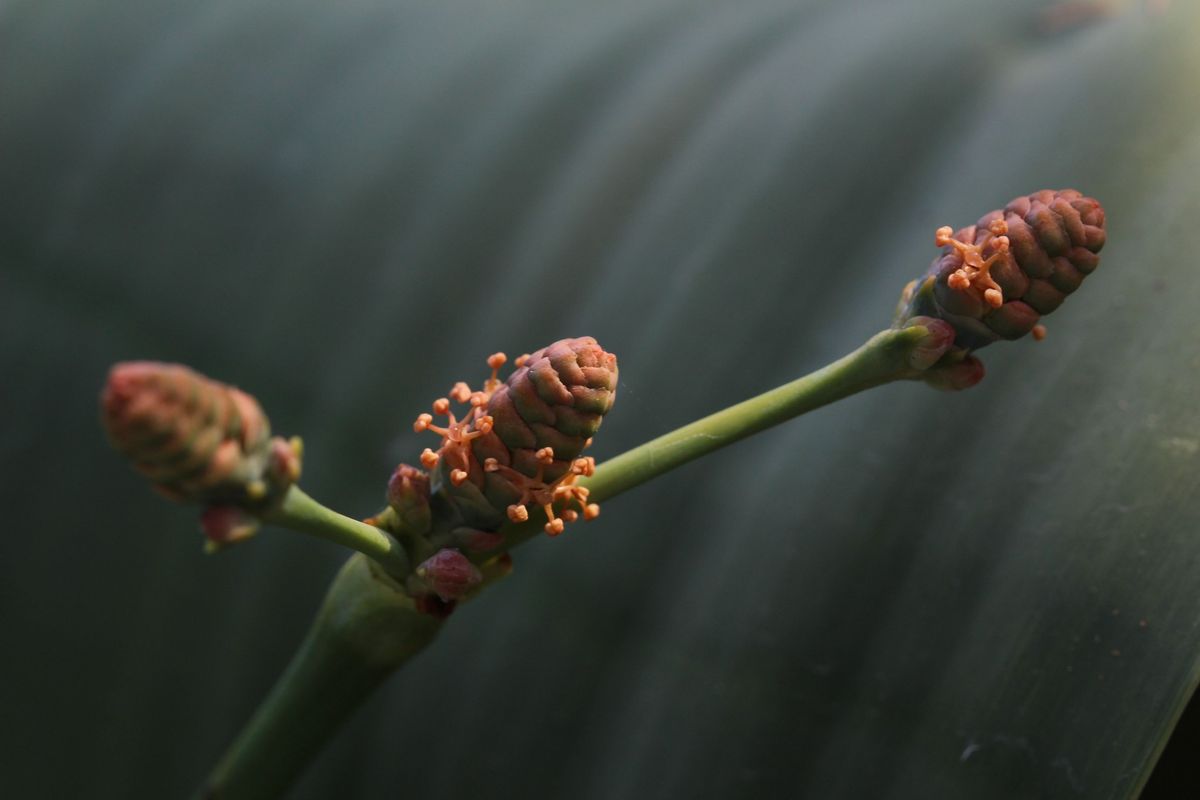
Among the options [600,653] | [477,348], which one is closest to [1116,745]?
[600,653]

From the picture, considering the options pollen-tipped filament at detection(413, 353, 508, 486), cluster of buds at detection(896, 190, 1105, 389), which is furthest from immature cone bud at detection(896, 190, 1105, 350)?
pollen-tipped filament at detection(413, 353, 508, 486)

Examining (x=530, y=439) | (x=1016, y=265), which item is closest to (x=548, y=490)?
(x=530, y=439)

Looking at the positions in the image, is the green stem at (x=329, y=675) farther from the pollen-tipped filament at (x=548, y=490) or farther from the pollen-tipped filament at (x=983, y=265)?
the pollen-tipped filament at (x=983, y=265)

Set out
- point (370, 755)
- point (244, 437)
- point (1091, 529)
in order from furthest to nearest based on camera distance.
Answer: point (370, 755) → point (1091, 529) → point (244, 437)

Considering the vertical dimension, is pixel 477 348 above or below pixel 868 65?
below

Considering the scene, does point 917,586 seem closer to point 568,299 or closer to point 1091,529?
point 1091,529

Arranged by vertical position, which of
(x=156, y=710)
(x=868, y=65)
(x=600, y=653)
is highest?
(x=868, y=65)

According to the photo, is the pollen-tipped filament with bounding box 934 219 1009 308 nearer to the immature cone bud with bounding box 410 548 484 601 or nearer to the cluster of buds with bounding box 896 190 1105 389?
the cluster of buds with bounding box 896 190 1105 389
